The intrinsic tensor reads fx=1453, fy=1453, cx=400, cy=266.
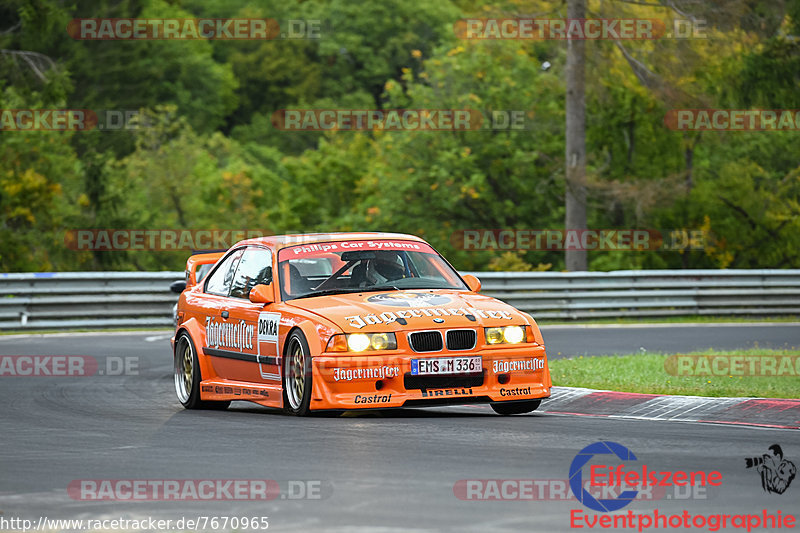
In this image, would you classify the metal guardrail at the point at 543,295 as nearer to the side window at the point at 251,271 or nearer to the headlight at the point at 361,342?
the side window at the point at 251,271

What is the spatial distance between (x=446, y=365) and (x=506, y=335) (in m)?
0.63

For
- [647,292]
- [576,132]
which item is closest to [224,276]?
[647,292]

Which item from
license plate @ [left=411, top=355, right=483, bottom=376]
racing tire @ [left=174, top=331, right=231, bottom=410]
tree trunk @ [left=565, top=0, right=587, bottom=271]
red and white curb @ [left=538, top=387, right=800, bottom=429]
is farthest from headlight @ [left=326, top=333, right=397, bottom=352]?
tree trunk @ [left=565, top=0, right=587, bottom=271]

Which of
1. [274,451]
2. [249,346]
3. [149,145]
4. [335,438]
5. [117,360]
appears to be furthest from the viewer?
[149,145]

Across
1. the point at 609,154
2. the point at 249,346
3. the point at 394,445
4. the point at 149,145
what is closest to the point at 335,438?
the point at 394,445

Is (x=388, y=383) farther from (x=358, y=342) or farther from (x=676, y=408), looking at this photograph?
(x=676, y=408)

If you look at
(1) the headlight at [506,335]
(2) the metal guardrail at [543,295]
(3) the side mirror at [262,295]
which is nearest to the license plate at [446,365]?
(1) the headlight at [506,335]

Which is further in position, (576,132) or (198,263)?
(576,132)

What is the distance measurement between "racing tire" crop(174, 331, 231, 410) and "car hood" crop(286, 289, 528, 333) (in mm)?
1605

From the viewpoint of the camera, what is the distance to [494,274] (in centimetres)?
2705

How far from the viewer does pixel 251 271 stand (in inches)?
508

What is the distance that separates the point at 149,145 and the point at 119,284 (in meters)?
26.9

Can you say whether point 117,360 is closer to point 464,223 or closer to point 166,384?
point 166,384

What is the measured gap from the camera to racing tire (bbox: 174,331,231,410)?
13.1 metres
